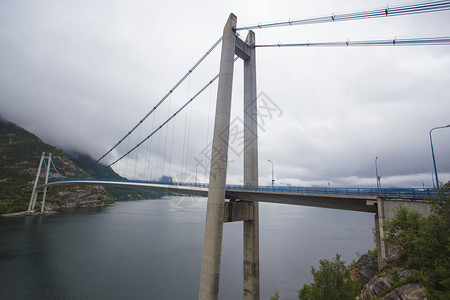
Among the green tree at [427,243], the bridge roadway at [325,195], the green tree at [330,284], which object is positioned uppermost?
the bridge roadway at [325,195]

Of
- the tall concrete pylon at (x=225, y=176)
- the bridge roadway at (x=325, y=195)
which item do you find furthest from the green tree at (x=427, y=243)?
the tall concrete pylon at (x=225, y=176)

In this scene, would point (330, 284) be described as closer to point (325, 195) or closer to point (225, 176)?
point (325, 195)

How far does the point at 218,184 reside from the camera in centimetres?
1784

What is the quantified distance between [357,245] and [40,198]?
118 meters

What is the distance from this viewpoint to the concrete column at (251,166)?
1972 centimetres

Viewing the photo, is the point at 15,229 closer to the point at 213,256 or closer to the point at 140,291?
the point at 140,291

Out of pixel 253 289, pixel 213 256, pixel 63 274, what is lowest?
pixel 63 274

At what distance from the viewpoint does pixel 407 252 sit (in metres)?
9.96

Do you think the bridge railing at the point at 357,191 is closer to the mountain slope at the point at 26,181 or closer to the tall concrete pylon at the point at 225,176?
the tall concrete pylon at the point at 225,176

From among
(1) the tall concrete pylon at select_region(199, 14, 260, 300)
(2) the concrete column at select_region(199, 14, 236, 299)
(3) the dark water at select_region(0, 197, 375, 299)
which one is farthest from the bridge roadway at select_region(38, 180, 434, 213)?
(3) the dark water at select_region(0, 197, 375, 299)

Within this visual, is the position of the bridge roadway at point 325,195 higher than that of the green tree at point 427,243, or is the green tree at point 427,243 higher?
the bridge roadway at point 325,195

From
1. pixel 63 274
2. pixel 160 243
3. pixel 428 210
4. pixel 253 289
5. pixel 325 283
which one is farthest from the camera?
pixel 160 243

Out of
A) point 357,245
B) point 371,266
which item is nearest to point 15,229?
point 371,266

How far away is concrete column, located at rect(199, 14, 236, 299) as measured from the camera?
16.6 metres
